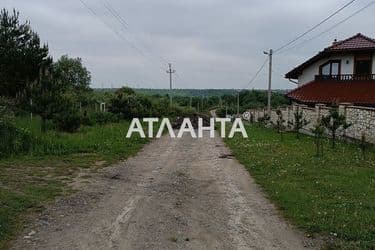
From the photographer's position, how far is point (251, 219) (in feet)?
23.9

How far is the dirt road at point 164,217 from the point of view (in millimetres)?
6008

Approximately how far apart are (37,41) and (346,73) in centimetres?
2223

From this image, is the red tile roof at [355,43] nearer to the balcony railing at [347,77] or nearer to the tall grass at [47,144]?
the balcony railing at [347,77]

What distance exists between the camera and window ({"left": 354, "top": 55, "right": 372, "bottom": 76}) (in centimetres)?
3111

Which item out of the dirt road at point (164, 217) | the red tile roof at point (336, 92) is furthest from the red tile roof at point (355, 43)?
the dirt road at point (164, 217)

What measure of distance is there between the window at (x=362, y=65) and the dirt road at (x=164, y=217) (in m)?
22.5

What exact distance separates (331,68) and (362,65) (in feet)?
7.50

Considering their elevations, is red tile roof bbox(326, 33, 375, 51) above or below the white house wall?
above

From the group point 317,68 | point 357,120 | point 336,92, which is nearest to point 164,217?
point 357,120

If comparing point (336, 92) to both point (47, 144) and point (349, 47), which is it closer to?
point (349, 47)

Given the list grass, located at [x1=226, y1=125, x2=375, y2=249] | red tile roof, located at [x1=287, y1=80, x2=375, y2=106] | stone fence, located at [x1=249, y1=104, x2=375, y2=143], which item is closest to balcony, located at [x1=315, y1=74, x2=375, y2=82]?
red tile roof, located at [x1=287, y1=80, x2=375, y2=106]

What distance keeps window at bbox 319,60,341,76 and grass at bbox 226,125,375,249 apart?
17.3 metres

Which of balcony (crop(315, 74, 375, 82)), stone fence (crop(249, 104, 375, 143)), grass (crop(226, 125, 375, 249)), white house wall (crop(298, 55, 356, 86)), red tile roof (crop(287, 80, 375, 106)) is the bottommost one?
grass (crop(226, 125, 375, 249))

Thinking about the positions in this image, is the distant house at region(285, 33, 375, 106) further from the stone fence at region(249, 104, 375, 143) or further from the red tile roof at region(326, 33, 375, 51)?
the stone fence at region(249, 104, 375, 143)
